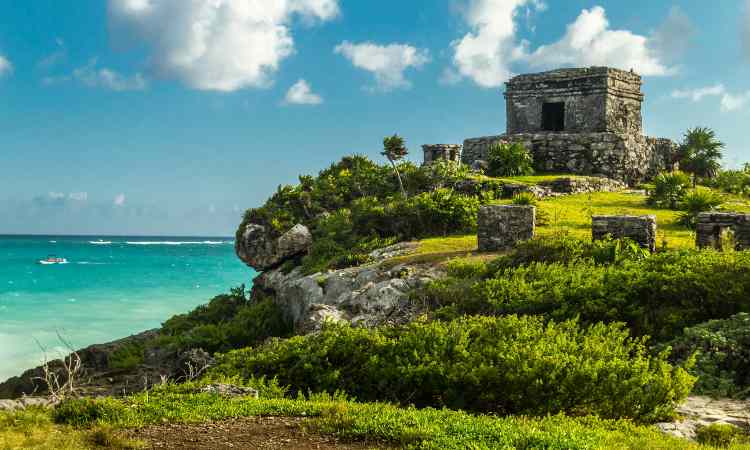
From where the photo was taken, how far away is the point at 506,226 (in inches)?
703

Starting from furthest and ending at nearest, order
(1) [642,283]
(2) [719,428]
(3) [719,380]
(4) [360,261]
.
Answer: (4) [360,261] < (1) [642,283] < (3) [719,380] < (2) [719,428]

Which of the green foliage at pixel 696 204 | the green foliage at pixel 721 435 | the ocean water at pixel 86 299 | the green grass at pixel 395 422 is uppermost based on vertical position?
the green foliage at pixel 696 204

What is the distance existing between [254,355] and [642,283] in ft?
25.1

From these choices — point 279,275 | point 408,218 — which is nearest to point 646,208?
point 408,218

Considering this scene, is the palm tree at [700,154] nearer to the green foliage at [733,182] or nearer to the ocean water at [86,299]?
the green foliage at [733,182]

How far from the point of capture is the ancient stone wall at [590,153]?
28938 millimetres

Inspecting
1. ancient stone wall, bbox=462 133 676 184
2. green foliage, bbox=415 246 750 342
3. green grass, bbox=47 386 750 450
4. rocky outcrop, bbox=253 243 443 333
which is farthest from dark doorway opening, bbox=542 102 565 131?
green grass, bbox=47 386 750 450

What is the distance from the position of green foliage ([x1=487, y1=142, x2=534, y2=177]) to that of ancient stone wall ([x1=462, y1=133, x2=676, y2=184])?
937 millimetres

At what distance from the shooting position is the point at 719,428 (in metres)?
8.27

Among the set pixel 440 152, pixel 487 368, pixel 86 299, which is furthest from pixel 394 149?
pixel 86 299

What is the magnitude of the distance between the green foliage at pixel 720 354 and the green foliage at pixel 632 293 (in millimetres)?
792

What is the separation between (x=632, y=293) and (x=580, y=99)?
19178mm

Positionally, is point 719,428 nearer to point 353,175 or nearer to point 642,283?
point 642,283

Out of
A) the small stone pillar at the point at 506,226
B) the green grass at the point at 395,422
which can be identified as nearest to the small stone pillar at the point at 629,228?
the small stone pillar at the point at 506,226
